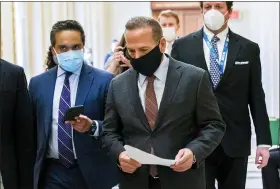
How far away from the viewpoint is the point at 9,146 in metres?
2.54

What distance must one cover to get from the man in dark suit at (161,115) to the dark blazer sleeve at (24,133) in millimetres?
637

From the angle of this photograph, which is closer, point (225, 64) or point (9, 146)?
point (9, 146)

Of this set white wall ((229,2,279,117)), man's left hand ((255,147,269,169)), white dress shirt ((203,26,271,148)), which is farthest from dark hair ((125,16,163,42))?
white wall ((229,2,279,117))

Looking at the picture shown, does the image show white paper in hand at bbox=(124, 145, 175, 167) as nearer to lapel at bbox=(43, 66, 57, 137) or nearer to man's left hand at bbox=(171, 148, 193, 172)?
man's left hand at bbox=(171, 148, 193, 172)

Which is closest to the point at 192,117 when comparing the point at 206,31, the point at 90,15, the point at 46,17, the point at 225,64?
the point at 225,64

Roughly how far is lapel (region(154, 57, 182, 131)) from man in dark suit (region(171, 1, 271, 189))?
82cm

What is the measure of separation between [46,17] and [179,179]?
17.7ft

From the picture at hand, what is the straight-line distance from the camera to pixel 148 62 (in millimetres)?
2111

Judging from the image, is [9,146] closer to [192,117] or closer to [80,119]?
[80,119]

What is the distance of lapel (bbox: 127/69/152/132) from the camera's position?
2102 millimetres

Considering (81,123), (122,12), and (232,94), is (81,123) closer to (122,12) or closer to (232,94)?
(232,94)

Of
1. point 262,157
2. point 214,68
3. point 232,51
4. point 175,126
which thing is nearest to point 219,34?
point 232,51

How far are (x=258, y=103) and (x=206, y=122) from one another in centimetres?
96

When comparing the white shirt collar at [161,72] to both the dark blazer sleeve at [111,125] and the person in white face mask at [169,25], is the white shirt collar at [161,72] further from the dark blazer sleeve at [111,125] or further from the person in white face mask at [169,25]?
the person in white face mask at [169,25]
